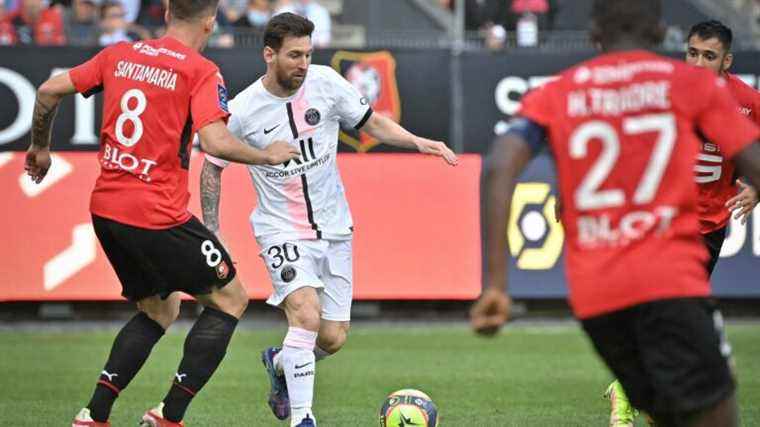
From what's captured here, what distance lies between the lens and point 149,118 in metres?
7.66

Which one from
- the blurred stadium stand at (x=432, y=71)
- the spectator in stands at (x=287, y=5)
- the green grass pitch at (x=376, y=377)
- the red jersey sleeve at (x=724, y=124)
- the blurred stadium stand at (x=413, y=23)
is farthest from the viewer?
the spectator in stands at (x=287, y=5)

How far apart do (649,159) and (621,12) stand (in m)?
0.61

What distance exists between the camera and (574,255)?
18.4 feet

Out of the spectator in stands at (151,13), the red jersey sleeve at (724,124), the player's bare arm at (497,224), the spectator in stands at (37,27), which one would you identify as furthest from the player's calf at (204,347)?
the spectator in stands at (151,13)

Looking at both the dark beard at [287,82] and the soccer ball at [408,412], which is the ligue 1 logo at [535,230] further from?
the soccer ball at [408,412]

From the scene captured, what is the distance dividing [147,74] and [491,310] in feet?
9.69

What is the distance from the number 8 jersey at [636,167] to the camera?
548cm

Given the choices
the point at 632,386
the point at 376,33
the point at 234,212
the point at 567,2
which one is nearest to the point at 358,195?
the point at 234,212

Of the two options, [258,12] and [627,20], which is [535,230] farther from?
[627,20]

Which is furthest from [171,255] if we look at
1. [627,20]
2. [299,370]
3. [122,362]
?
[627,20]

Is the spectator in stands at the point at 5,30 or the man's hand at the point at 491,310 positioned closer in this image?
the man's hand at the point at 491,310

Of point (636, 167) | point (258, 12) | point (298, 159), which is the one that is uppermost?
point (636, 167)

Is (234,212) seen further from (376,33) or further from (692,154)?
(692,154)

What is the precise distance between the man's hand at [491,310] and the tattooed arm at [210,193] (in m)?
3.47
